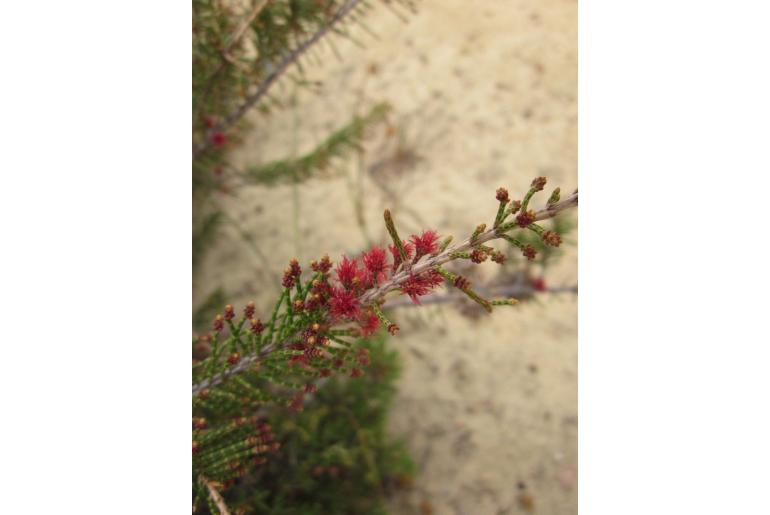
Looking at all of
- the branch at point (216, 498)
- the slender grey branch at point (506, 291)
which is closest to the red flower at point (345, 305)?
the branch at point (216, 498)

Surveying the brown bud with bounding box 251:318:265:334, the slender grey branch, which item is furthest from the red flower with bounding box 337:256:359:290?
the slender grey branch

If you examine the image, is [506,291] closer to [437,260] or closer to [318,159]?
[318,159]

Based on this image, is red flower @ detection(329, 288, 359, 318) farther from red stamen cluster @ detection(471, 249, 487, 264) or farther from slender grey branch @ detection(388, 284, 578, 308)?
slender grey branch @ detection(388, 284, 578, 308)

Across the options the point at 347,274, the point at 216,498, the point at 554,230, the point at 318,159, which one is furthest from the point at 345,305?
the point at 318,159
